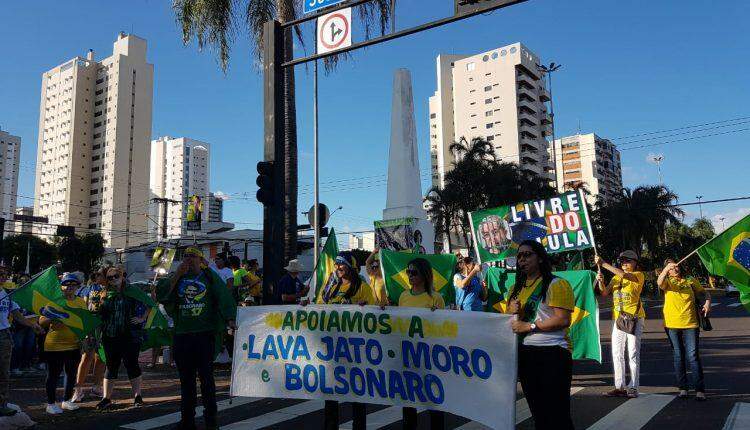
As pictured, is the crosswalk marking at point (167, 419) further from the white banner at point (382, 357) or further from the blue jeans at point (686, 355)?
the blue jeans at point (686, 355)

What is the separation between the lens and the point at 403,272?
29.2 ft

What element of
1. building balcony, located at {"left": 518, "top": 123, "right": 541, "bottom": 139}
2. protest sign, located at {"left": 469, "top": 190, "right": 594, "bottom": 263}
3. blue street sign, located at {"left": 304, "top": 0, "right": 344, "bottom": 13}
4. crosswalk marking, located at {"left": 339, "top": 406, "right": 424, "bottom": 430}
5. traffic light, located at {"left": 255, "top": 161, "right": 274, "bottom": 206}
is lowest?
crosswalk marking, located at {"left": 339, "top": 406, "right": 424, "bottom": 430}

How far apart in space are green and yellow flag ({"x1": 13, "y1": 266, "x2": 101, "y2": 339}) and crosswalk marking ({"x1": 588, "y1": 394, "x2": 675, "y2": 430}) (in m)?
6.46

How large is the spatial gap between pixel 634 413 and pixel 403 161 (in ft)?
93.9

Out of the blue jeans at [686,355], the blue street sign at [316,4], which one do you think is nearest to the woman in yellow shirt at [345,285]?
the blue jeans at [686,355]

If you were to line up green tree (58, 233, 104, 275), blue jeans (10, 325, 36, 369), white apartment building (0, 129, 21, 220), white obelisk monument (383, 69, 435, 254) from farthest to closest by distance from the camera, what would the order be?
1. white apartment building (0, 129, 21, 220)
2. green tree (58, 233, 104, 275)
3. white obelisk monument (383, 69, 435, 254)
4. blue jeans (10, 325, 36, 369)

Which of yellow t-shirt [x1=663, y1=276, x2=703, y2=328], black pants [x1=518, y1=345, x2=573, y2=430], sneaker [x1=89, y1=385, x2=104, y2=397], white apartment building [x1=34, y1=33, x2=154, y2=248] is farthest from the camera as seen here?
white apartment building [x1=34, y1=33, x2=154, y2=248]

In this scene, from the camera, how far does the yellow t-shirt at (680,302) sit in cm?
730

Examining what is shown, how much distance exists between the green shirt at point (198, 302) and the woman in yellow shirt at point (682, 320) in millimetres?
5468

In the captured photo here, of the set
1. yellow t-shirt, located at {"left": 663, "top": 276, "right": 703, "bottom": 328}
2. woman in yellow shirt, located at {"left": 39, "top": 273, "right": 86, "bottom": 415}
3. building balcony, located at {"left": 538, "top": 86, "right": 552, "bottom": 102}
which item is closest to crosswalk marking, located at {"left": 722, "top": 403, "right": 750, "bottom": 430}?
yellow t-shirt, located at {"left": 663, "top": 276, "right": 703, "bottom": 328}

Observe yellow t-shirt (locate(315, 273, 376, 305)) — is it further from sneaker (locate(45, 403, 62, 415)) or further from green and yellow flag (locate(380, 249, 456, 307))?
sneaker (locate(45, 403, 62, 415))

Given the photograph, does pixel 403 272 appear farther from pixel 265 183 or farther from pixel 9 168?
pixel 9 168

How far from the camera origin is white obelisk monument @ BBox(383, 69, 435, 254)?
1351 inches

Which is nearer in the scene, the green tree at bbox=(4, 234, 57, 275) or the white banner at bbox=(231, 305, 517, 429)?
the white banner at bbox=(231, 305, 517, 429)
